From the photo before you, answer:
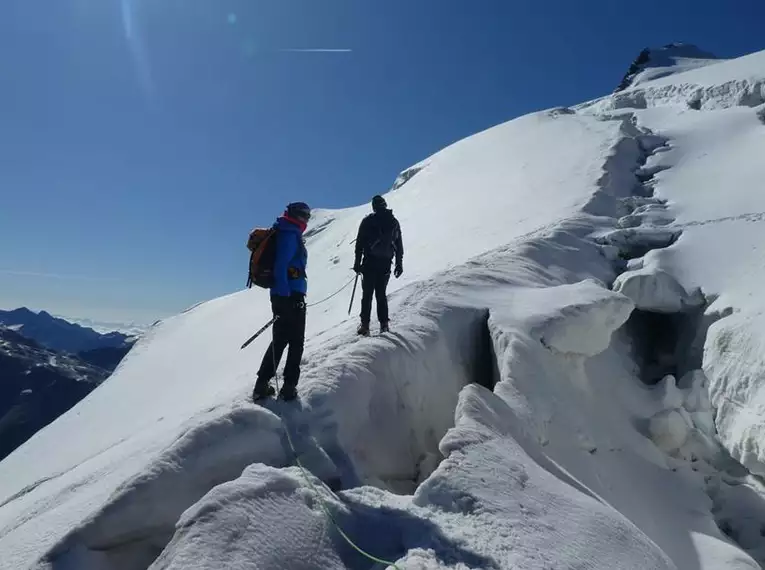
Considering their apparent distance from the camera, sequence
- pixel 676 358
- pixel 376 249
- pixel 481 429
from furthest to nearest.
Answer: pixel 676 358
pixel 376 249
pixel 481 429

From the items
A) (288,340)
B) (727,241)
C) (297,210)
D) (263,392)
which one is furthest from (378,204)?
(727,241)

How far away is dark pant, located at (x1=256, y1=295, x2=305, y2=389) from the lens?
5.54 metres

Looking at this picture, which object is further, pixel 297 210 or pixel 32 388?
pixel 32 388

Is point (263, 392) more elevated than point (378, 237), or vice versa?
point (378, 237)

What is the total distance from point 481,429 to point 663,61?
65.4m

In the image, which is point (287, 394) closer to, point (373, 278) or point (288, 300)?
point (288, 300)

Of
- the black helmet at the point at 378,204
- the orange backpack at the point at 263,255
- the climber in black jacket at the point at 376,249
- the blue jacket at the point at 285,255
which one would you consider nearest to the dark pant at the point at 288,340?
the blue jacket at the point at 285,255

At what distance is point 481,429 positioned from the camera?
527 centimetres

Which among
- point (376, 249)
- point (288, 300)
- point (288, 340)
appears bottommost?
point (288, 340)

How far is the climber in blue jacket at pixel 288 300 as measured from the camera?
5.47 m

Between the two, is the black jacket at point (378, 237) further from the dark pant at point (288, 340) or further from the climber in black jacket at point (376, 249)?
the dark pant at point (288, 340)

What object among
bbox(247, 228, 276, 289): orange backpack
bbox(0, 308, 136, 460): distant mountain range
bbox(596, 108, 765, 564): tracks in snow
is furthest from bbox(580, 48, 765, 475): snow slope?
bbox(0, 308, 136, 460): distant mountain range

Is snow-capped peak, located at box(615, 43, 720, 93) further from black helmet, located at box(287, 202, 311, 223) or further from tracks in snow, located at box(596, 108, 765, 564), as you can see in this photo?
black helmet, located at box(287, 202, 311, 223)

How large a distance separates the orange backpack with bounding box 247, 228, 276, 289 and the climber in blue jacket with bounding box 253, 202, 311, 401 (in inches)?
2.0
